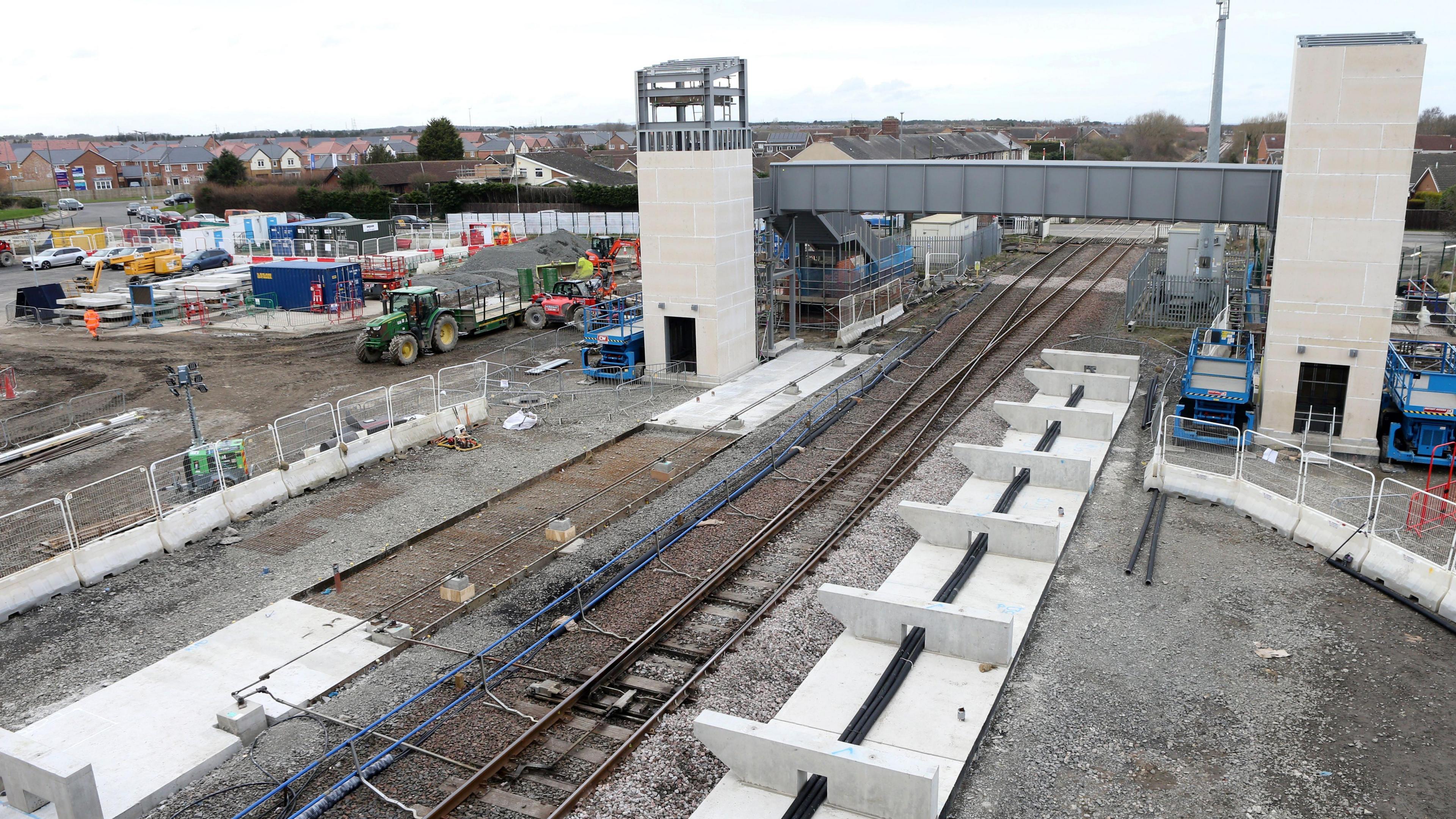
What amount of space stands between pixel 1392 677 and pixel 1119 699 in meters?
3.50

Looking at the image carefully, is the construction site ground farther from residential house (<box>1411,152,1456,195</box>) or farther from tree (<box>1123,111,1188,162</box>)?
tree (<box>1123,111,1188,162</box>)

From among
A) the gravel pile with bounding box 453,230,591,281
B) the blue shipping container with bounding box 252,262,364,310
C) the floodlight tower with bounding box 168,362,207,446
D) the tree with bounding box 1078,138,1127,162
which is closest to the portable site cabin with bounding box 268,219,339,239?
the gravel pile with bounding box 453,230,591,281

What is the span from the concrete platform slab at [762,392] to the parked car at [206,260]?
34.8 m

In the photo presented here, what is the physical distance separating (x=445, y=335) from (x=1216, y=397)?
22335 millimetres

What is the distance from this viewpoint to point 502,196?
262 ft

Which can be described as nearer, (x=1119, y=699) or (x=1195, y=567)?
(x=1119, y=699)

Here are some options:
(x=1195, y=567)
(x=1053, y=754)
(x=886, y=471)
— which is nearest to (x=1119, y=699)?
(x=1053, y=754)

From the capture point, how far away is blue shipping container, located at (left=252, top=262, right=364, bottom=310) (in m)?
37.9

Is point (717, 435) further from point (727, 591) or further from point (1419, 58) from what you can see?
point (1419, 58)

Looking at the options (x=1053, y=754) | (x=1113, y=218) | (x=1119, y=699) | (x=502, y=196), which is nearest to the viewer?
(x=1053, y=754)

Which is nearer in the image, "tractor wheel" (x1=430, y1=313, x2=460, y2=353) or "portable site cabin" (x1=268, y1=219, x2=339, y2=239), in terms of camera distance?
"tractor wheel" (x1=430, y1=313, x2=460, y2=353)

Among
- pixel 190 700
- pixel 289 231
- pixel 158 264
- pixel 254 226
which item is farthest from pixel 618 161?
pixel 190 700

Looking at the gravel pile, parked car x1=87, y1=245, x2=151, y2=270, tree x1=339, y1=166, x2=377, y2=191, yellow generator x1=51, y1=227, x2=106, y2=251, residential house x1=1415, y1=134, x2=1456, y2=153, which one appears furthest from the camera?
tree x1=339, y1=166, x2=377, y2=191

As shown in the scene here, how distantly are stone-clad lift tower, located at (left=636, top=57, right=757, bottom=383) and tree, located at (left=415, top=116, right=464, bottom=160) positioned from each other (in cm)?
7782
